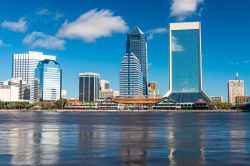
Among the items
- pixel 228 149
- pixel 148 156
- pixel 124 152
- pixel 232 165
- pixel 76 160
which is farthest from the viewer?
pixel 228 149

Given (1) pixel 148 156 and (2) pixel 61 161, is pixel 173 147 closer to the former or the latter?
(1) pixel 148 156

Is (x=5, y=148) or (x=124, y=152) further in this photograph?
(x=5, y=148)

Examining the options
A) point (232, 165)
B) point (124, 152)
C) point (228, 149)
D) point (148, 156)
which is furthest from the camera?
point (228, 149)

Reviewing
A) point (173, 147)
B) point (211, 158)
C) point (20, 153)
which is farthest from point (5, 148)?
point (211, 158)

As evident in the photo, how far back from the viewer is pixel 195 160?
97.0 ft

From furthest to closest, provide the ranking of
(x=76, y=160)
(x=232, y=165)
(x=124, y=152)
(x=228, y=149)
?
(x=228, y=149)
(x=124, y=152)
(x=76, y=160)
(x=232, y=165)

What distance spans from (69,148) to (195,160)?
12.9m

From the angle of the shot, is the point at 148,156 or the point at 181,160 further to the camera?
the point at 148,156

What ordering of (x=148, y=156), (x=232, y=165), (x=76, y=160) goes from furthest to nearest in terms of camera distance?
(x=148, y=156), (x=76, y=160), (x=232, y=165)

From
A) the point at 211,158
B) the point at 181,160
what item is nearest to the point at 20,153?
the point at 181,160

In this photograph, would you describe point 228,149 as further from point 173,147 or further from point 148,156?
point 148,156

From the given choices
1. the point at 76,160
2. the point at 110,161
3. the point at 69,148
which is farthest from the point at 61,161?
the point at 69,148

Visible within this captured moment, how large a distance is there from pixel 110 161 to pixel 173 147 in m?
10.9

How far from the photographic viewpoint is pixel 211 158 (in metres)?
30.6
